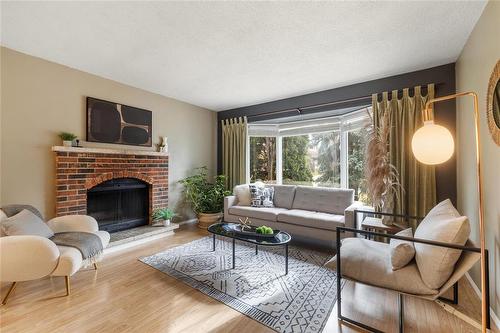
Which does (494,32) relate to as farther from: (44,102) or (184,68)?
(44,102)

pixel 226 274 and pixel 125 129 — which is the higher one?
pixel 125 129

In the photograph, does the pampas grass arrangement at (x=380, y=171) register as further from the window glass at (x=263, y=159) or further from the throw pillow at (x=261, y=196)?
the window glass at (x=263, y=159)

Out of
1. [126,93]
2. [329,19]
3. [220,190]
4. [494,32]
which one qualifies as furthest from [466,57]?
[126,93]

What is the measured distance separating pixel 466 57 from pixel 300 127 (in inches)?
99.0

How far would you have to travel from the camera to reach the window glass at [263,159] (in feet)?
16.0

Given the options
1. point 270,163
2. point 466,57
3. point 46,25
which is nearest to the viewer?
point 46,25

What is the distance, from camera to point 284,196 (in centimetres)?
409

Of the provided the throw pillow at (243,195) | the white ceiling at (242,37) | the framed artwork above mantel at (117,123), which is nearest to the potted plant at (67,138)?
the framed artwork above mantel at (117,123)

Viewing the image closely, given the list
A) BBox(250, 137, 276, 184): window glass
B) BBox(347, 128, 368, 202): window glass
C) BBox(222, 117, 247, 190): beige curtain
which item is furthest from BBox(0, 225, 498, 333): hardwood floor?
BBox(250, 137, 276, 184): window glass

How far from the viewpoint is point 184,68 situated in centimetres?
300

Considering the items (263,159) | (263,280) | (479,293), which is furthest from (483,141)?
(263,159)

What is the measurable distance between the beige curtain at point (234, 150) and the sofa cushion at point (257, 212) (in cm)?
93

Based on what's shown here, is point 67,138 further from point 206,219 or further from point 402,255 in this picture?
point 402,255

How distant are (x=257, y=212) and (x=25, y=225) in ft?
8.96
